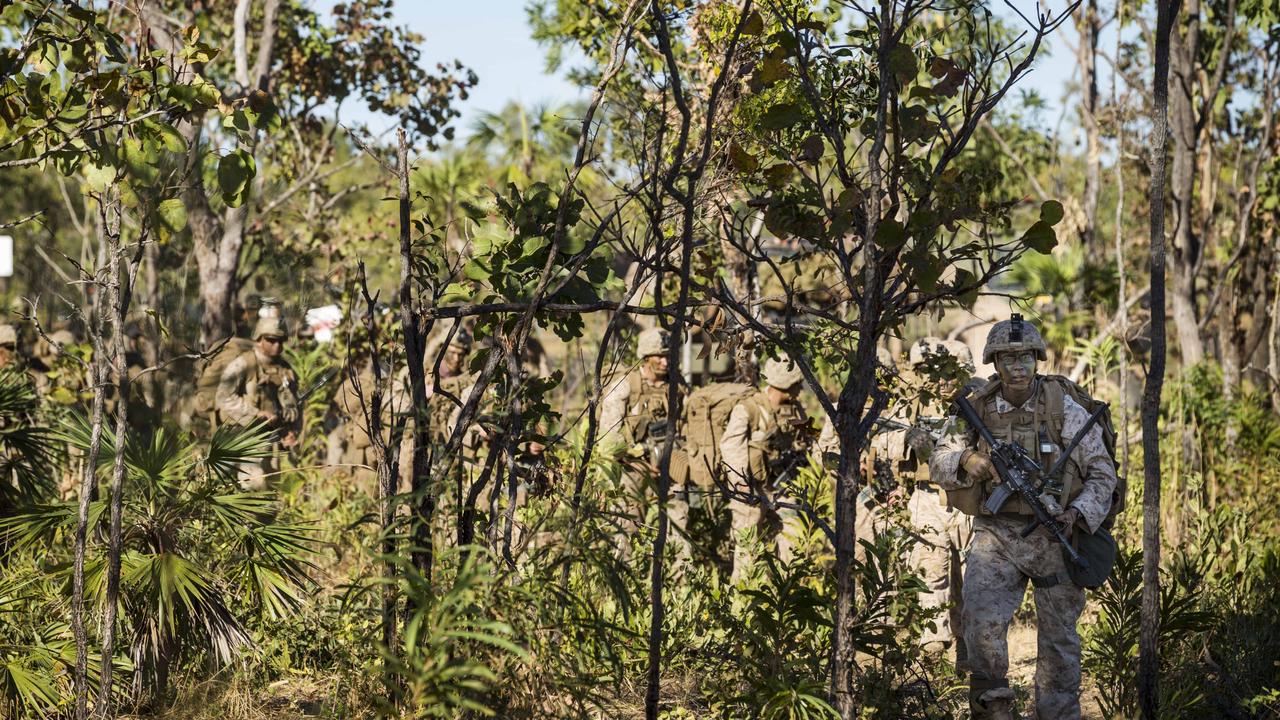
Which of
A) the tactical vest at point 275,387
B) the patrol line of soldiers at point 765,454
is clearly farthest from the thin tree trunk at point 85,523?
the tactical vest at point 275,387

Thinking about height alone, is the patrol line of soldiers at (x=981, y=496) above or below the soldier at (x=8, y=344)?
below

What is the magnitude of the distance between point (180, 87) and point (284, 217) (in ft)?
35.8

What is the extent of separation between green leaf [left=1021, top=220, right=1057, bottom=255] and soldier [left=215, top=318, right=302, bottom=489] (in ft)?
20.3

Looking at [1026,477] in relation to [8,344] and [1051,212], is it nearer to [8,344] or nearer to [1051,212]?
[1051,212]

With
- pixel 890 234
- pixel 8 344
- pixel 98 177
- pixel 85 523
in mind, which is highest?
pixel 8 344

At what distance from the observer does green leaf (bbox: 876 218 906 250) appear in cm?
386

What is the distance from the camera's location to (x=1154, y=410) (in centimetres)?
489

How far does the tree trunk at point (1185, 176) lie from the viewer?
1024cm

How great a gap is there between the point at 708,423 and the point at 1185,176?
5.05 meters

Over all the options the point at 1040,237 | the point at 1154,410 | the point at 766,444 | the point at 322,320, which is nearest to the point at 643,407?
the point at 766,444

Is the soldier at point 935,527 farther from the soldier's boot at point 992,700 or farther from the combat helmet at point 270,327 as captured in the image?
the combat helmet at point 270,327

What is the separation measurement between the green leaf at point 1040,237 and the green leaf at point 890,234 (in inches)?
14.2

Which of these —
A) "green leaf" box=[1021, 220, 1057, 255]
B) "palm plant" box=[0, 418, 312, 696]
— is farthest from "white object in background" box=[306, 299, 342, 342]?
"green leaf" box=[1021, 220, 1057, 255]

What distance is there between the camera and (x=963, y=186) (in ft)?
13.1
